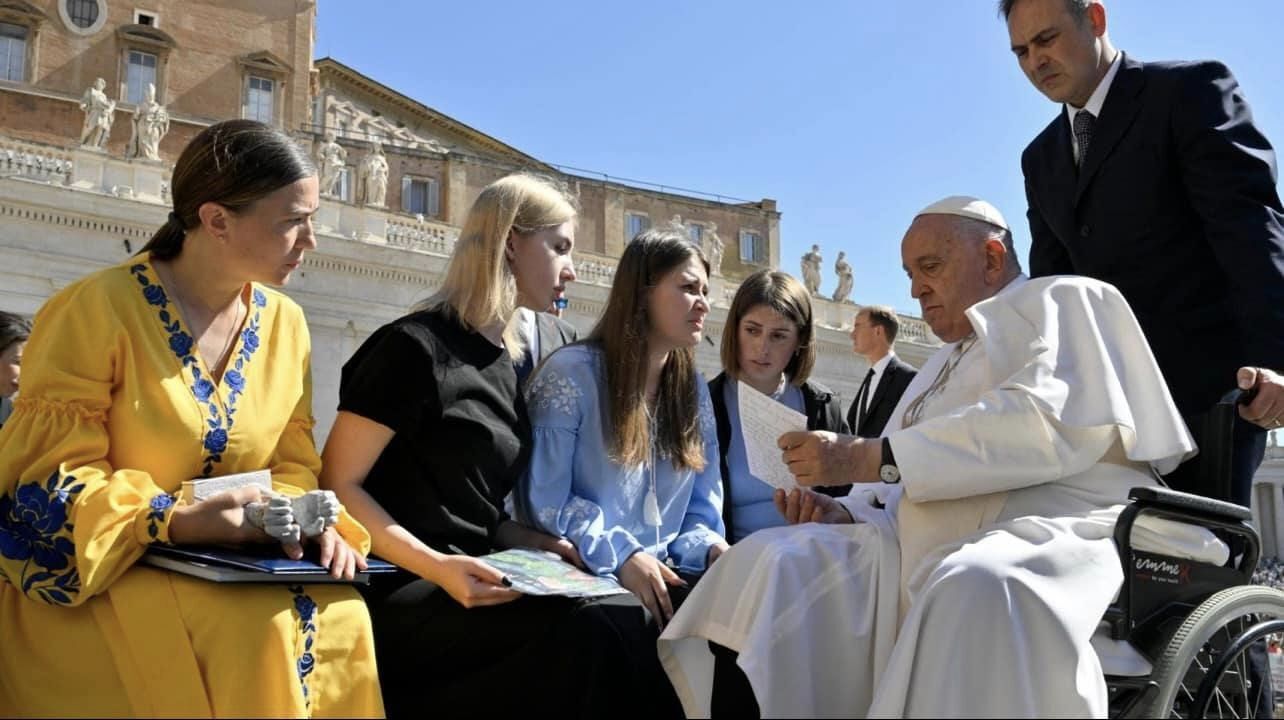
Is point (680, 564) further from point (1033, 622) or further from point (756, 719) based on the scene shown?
point (1033, 622)

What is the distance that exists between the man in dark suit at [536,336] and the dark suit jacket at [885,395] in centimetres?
185

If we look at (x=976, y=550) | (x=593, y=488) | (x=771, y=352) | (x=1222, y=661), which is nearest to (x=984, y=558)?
(x=976, y=550)

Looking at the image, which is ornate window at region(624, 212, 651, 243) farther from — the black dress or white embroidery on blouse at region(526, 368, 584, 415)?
the black dress

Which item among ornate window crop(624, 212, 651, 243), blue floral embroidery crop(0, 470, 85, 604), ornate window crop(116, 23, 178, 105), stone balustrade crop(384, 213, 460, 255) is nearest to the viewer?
blue floral embroidery crop(0, 470, 85, 604)

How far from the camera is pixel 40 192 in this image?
21.4 m

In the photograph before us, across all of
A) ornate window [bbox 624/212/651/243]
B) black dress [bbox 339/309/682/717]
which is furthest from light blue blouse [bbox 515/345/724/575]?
ornate window [bbox 624/212/651/243]

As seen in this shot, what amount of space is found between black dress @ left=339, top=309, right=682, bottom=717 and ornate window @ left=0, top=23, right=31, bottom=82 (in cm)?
3070

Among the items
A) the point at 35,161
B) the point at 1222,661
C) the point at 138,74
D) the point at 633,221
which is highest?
the point at 138,74

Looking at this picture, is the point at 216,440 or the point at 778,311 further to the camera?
the point at 778,311

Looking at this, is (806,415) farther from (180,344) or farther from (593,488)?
(180,344)

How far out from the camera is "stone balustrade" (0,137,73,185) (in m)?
22.0

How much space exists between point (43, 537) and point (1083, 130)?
3292 millimetres

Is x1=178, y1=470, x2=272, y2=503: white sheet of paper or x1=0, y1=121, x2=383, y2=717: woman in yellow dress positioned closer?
x1=0, y1=121, x2=383, y2=717: woman in yellow dress

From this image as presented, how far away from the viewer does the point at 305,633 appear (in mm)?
2654
